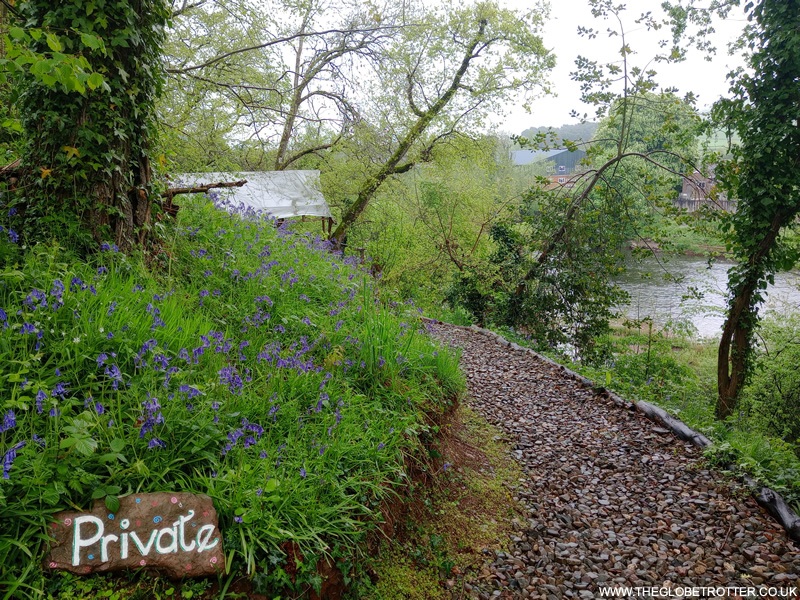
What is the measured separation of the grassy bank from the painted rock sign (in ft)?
0.18

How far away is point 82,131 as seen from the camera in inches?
127

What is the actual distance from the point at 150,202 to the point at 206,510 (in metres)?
2.66

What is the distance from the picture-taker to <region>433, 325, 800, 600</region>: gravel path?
9.46 ft

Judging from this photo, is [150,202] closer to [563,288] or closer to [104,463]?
[104,463]

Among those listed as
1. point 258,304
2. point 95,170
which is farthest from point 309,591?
point 95,170

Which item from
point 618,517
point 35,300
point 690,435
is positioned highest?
point 35,300

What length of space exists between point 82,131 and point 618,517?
4.56 meters

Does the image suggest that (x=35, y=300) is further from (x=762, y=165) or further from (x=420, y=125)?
(x=420, y=125)

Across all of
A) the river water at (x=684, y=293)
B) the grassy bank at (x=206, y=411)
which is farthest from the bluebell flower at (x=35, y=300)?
the river water at (x=684, y=293)

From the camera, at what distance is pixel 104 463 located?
1.93 metres

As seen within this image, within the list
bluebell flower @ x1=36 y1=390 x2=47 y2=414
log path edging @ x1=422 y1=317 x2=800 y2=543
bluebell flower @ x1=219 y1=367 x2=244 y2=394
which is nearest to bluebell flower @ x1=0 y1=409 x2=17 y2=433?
bluebell flower @ x1=36 y1=390 x2=47 y2=414

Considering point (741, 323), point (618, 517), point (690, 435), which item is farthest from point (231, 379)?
point (741, 323)

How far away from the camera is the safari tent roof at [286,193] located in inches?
533

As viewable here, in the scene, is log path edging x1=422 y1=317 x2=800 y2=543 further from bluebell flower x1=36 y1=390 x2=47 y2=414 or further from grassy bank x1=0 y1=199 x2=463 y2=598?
bluebell flower x1=36 y1=390 x2=47 y2=414
